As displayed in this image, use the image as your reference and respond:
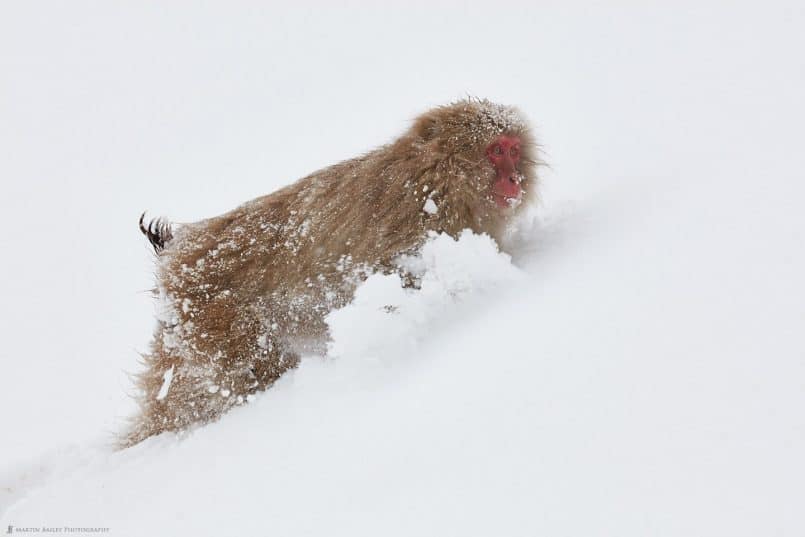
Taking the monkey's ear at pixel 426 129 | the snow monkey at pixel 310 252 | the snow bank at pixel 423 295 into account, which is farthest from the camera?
the monkey's ear at pixel 426 129

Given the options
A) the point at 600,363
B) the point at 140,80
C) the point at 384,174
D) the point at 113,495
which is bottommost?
the point at 113,495

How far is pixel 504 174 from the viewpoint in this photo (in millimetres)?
3479

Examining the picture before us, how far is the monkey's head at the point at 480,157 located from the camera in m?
3.36

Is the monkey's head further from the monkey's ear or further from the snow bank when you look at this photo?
the snow bank

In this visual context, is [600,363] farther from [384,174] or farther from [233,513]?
[384,174]

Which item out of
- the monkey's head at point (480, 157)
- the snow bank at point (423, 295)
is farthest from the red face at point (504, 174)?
the snow bank at point (423, 295)

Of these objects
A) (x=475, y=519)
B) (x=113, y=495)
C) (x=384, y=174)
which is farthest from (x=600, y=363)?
(x=113, y=495)

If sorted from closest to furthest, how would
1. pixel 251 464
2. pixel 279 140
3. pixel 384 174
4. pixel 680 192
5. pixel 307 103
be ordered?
Answer: pixel 251 464 → pixel 680 192 → pixel 384 174 → pixel 279 140 → pixel 307 103

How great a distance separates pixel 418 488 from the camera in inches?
78.4

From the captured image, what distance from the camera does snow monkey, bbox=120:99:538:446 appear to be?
3.36 metres

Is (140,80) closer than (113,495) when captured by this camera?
No

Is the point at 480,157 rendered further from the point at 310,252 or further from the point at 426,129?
the point at 310,252

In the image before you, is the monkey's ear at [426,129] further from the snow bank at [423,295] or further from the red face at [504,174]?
the snow bank at [423,295]

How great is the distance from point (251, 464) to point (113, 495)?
0.95 m
